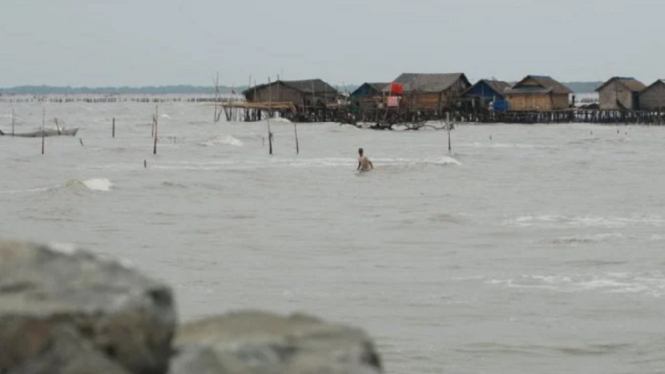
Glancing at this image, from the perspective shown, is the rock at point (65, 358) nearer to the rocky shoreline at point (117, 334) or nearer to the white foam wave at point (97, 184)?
the rocky shoreline at point (117, 334)

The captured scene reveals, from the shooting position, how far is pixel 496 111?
70688mm

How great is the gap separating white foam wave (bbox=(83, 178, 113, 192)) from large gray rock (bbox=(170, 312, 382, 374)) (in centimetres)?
2413

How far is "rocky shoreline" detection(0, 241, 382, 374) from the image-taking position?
226cm

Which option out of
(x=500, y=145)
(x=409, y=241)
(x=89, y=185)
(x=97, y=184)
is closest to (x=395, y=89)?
(x=500, y=145)

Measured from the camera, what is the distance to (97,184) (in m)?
26.8

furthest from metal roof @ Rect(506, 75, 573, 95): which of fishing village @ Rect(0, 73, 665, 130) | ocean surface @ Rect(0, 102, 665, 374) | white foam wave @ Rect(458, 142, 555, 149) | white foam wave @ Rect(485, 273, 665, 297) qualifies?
white foam wave @ Rect(485, 273, 665, 297)

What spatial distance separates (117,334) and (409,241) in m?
15.0

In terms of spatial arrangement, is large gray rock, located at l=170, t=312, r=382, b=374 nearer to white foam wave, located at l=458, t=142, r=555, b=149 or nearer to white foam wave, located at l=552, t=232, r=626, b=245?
white foam wave, located at l=552, t=232, r=626, b=245

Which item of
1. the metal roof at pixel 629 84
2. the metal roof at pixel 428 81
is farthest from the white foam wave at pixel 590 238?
the metal roof at pixel 629 84

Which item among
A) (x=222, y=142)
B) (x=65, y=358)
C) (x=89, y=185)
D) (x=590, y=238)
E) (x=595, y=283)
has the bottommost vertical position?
(x=595, y=283)

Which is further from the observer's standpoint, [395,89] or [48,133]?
[395,89]

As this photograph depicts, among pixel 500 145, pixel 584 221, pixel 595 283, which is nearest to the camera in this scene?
pixel 595 283

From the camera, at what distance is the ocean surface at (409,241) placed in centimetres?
1039

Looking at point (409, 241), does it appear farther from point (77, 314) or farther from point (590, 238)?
point (77, 314)
